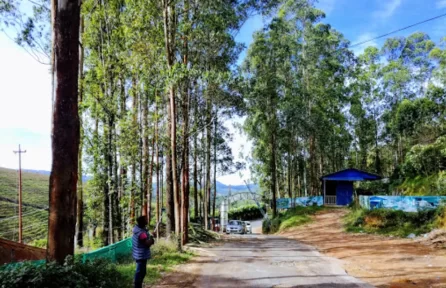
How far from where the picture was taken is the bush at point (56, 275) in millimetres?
5109

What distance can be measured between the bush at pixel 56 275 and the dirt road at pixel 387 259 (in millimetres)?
6013

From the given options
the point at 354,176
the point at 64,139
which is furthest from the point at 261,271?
the point at 354,176

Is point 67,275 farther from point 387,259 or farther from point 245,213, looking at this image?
point 245,213

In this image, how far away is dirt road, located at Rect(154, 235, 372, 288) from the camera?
27.7 ft

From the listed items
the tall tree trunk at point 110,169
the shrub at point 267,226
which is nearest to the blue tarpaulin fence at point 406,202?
the shrub at point 267,226

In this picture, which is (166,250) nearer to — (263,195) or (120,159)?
(120,159)

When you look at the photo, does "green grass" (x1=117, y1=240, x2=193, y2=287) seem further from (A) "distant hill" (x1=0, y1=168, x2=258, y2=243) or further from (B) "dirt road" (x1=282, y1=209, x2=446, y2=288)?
(A) "distant hill" (x1=0, y1=168, x2=258, y2=243)

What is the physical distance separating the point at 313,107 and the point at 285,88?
488 cm

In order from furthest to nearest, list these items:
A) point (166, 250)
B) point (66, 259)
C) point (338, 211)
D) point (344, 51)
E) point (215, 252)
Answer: point (344, 51), point (338, 211), point (215, 252), point (166, 250), point (66, 259)

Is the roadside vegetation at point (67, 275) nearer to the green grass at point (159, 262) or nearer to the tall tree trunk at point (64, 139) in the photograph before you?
the green grass at point (159, 262)

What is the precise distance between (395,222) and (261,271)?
37.2 feet

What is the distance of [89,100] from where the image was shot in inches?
647

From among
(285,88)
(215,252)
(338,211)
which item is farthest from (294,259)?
(285,88)

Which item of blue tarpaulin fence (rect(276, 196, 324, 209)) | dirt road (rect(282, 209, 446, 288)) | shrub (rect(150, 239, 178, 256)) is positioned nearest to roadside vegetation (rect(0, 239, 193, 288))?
shrub (rect(150, 239, 178, 256))
